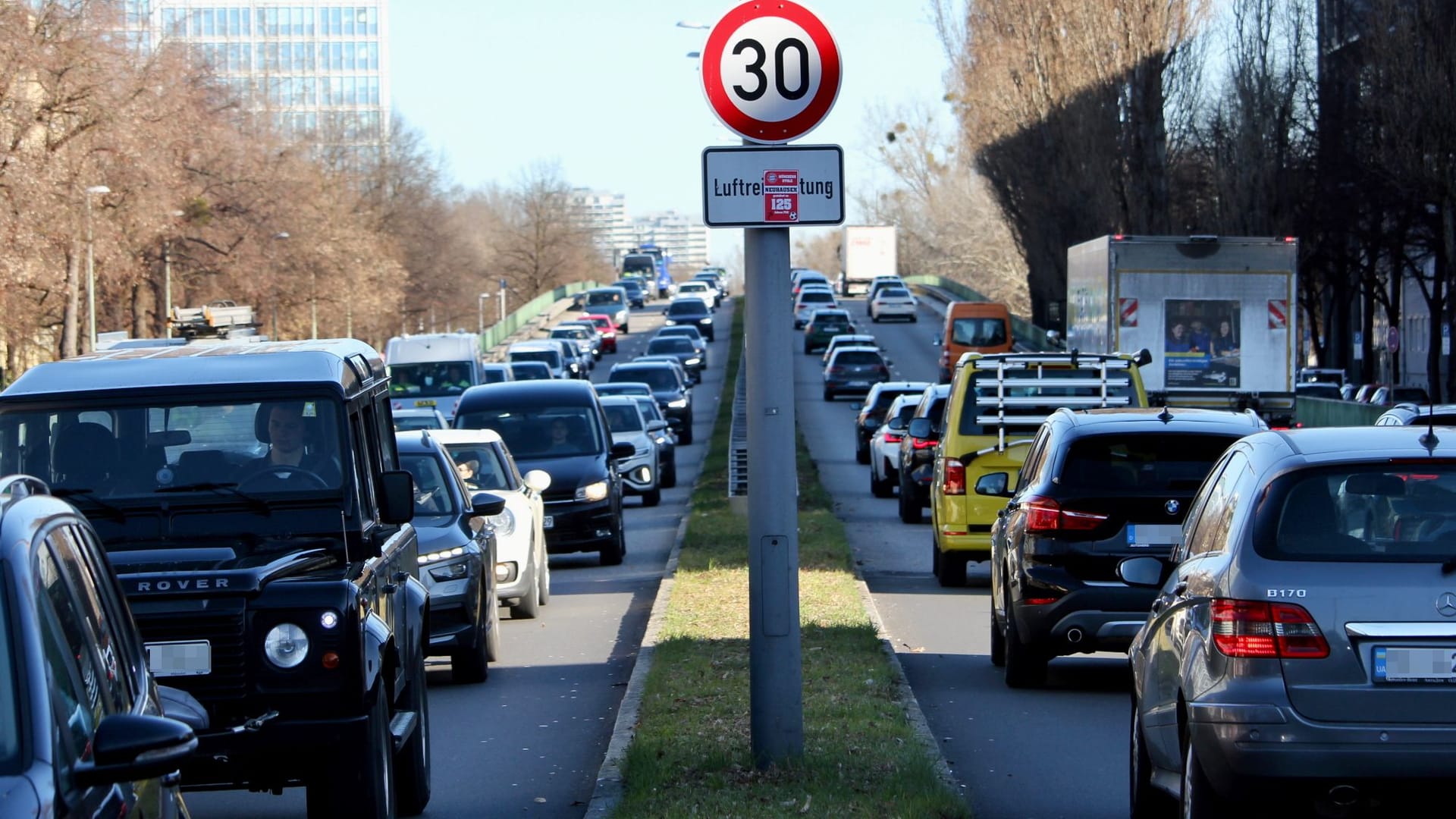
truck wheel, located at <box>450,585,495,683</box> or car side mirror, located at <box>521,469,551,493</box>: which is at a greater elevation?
car side mirror, located at <box>521,469,551,493</box>

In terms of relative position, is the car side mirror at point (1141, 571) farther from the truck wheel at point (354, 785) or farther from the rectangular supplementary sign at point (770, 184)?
the truck wheel at point (354, 785)

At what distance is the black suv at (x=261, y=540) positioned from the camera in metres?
6.82

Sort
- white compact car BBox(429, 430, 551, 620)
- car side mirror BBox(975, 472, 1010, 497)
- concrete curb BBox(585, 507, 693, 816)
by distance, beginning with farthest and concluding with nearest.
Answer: car side mirror BBox(975, 472, 1010, 497)
white compact car BBox(429, 430, 551, 620)
concrete curb BBox(585, 507, 693, 816)

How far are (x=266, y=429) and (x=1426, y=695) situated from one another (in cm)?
455

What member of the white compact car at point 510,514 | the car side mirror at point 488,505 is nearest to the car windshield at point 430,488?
the car side mirror at point 488,505

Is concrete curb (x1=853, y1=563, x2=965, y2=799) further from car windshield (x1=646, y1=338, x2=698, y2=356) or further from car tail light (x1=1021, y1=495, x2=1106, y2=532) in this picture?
car windshield (x1=646, y1=338, x2=698, y2=356)

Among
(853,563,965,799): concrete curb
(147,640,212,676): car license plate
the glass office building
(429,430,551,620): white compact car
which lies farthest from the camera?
the glass office building

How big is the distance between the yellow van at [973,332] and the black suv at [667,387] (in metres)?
10.7

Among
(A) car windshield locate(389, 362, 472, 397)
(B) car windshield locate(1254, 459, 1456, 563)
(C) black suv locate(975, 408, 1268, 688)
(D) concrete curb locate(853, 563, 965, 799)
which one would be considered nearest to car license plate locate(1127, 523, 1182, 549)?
(C) black suv locate(975, 408, 1268, 688)

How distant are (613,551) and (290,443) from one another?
1256 centimetres

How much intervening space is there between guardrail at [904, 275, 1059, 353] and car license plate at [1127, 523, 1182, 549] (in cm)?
5594

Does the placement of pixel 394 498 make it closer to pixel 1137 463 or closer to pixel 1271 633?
pixel 1271 633

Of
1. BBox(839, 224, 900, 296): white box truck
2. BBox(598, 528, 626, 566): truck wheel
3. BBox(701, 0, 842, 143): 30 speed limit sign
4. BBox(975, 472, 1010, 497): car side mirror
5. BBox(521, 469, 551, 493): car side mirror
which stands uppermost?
BBox(839, 224, 900, 296): white box truck

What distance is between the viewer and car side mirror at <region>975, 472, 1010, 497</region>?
637 inches
